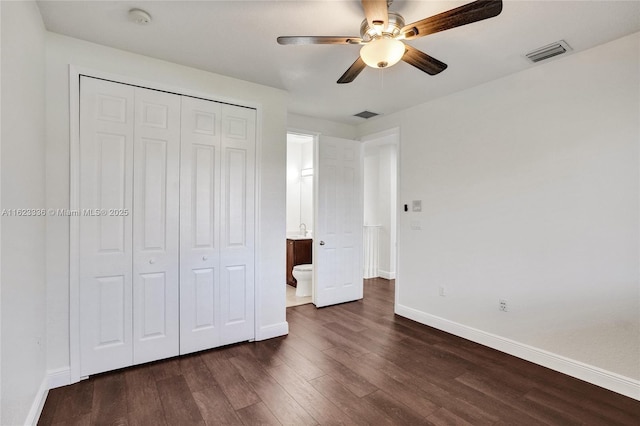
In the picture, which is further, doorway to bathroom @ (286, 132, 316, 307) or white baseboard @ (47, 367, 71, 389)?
doorway to bathroom @ (286, 132, 316, 307)

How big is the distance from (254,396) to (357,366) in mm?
895

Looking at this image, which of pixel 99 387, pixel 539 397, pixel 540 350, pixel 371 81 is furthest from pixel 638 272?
pixel 99 387

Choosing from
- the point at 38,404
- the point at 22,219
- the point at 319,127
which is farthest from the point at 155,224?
the point at 319,127

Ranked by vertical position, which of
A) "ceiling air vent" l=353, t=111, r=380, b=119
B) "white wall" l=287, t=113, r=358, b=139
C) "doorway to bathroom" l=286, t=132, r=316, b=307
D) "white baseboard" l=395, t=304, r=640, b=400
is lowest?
"white baseboard" l=395, t=304, r=640, b=400

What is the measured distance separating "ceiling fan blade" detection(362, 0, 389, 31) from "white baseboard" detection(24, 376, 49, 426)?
9.54ft

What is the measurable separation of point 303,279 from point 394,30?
361 cm

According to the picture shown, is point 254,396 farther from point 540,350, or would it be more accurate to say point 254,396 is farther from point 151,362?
point 540,350

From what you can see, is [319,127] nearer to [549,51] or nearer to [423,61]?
[423,61]

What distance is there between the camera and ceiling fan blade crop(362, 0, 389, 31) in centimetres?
152

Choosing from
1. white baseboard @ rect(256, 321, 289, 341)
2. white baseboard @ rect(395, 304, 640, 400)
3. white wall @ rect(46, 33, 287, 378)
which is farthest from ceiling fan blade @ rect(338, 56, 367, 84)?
white baseboard @ rect(395, 304, 640, 400)

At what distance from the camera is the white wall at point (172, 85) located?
2.29 m

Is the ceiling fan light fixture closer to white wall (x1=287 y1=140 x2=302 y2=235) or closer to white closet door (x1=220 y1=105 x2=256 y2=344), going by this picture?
white closet door (x1=220 y1=105 x2=256 y2=344)

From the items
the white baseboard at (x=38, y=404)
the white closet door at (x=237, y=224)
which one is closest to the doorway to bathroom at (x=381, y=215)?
the white closet door at (x=237, y=224)

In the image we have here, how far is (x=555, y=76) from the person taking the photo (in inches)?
103
